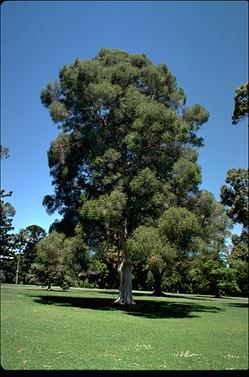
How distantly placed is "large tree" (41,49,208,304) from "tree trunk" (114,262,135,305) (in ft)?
0.21

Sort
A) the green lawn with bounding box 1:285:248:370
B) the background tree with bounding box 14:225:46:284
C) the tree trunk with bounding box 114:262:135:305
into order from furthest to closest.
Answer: the background tree with bounding box 14:225:46:284, the tree trunk with bounding box 114:262:135:305, the green lawn with bounding box 1:285:248:370

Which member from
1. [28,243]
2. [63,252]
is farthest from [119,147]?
[28,243]

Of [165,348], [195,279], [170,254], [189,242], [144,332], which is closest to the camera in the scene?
[165,348]

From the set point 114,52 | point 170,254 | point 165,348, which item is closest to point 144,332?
point 165,348

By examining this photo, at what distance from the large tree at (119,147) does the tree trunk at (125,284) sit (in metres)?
0.06

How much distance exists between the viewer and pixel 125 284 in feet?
89.4

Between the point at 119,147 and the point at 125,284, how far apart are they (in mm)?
8131

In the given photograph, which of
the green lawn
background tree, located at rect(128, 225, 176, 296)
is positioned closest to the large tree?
background tree, located at rect(128, 225, 176, 296)

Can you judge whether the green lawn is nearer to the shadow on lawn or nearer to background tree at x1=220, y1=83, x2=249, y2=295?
the shadow on lawn

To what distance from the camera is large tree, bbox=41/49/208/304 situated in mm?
23859

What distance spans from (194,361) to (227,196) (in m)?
20.8

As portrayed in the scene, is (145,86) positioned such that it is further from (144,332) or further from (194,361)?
(194,361)

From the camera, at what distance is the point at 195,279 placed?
186ft

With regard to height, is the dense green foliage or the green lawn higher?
the dense green foliage
